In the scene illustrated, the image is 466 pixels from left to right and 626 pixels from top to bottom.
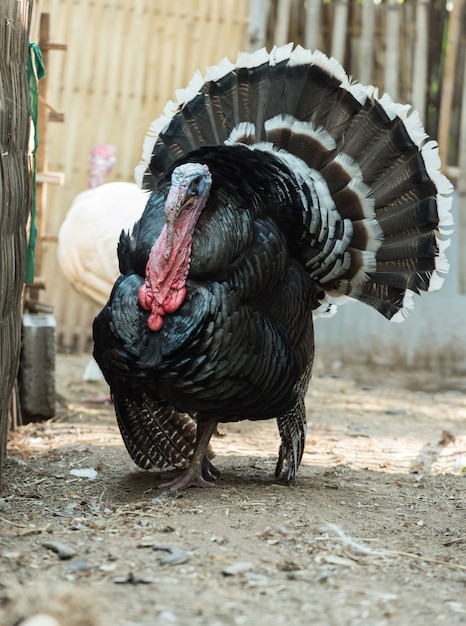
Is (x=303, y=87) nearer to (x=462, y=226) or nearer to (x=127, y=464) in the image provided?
(x=127, y=464)

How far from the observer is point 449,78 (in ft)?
30.3

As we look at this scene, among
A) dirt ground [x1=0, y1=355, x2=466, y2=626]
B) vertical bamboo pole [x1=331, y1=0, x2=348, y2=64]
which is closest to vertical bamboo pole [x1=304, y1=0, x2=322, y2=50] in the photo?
vertical bamboo pole [x1=331, y1=0, x2=348, y2=64]

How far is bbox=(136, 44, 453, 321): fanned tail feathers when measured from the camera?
4.90 meters

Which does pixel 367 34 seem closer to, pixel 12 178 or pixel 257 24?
pixel 257 24

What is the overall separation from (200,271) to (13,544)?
58.2 inches

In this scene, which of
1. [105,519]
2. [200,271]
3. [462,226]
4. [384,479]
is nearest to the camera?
[105,519]

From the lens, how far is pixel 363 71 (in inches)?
367

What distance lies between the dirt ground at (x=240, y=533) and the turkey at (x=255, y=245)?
42cm

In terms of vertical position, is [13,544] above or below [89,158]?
below

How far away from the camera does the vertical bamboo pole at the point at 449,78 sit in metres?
9.24

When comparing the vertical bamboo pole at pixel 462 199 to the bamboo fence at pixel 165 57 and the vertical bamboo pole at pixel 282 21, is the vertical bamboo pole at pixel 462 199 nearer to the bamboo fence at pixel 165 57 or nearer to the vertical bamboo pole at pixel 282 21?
the bamboo fence at pixel 165 57

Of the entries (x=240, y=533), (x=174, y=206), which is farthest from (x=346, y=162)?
(x=240, y=533)

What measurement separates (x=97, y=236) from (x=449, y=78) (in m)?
4.21

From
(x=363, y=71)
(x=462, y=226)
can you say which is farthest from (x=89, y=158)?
(x=462, y=226)
